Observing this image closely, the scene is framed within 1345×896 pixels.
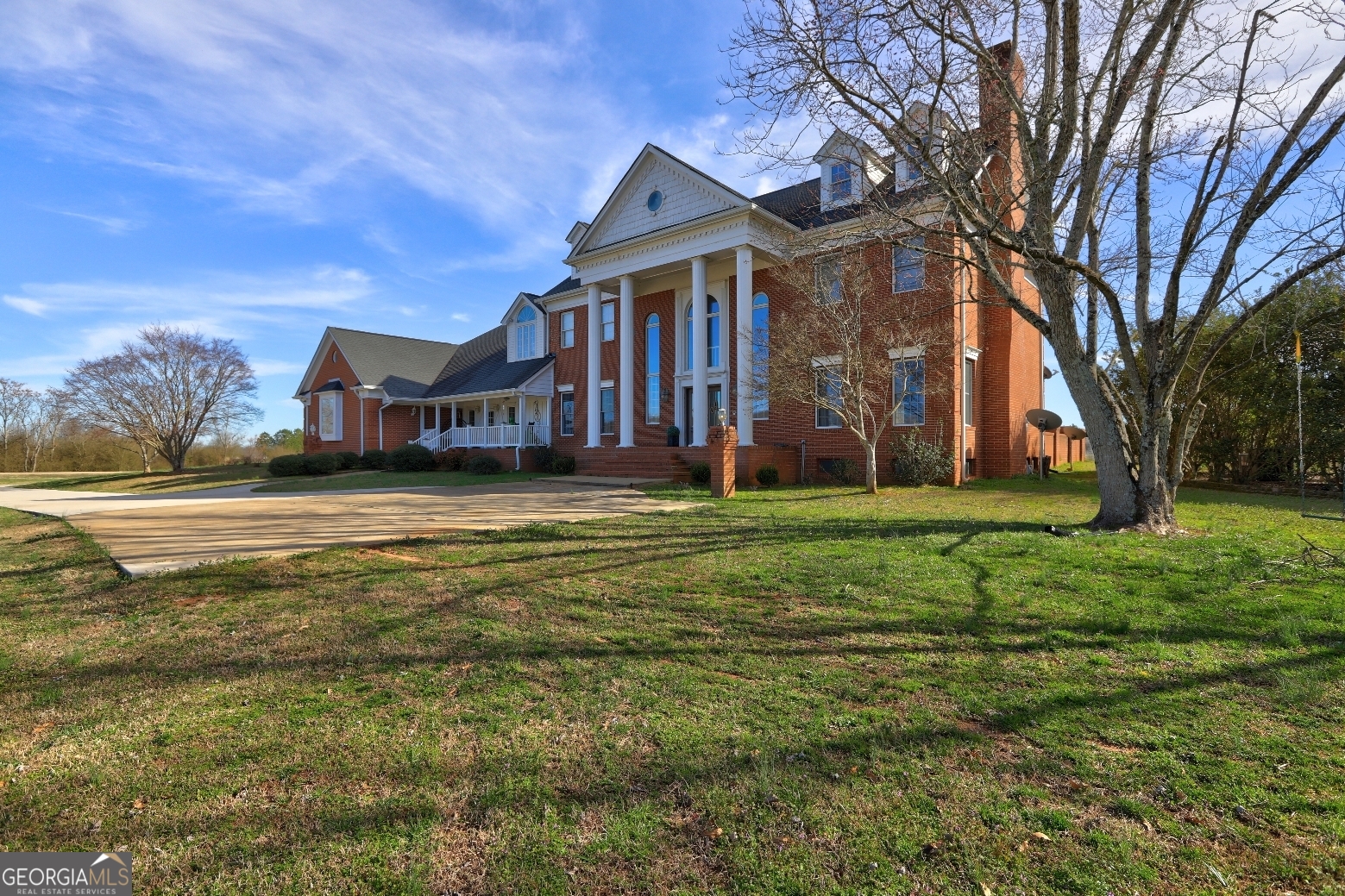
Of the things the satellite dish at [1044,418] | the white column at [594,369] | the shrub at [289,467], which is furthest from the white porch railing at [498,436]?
the satellite dish at [1044,418]

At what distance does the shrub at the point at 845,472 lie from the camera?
16078 mm

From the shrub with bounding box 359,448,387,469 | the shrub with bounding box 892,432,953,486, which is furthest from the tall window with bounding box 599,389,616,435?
the shrub with bounding box 892,432,953,486

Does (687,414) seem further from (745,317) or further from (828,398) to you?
(828,398)

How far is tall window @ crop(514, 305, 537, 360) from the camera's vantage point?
2781cm

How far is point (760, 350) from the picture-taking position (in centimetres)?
1784

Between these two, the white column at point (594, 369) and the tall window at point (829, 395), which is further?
the white column at point (594, 369)

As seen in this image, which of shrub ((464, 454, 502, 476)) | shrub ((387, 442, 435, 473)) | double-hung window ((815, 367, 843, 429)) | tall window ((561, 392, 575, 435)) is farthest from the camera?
tall window ((561, 392, 575, 435))

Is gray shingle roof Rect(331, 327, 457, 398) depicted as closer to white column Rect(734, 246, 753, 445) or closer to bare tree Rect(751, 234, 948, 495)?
white column Rect(734, 246, 753, 445)

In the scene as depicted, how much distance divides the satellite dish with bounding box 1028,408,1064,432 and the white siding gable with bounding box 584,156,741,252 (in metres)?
10.5

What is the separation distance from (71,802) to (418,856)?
5.02ft

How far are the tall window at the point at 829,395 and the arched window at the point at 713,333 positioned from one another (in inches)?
160

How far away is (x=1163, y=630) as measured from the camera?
432cm

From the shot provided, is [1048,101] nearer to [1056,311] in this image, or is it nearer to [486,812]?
[1056,311]

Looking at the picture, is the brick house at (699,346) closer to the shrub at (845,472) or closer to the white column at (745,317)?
the white column at (745,317)
